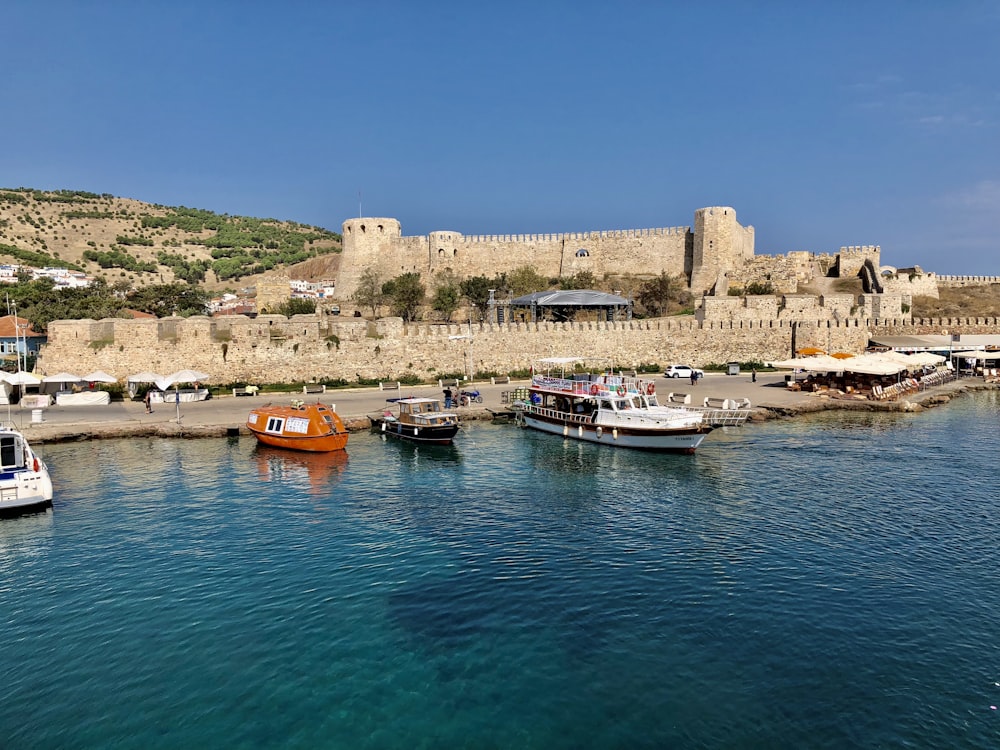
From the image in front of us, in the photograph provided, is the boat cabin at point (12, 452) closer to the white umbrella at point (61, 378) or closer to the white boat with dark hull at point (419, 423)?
the white boat with dark hull at point (419, 423)

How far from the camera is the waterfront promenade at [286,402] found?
2239 centimetres

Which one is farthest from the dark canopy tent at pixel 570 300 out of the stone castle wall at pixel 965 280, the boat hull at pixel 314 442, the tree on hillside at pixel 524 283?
the stone castle wall at pixel 965 280

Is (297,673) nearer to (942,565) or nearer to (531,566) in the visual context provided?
(531,566)

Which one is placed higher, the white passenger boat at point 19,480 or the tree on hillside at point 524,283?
the tree on hillside at point 524,283

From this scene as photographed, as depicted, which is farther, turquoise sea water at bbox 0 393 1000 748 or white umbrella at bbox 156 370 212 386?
white umbrella at bbox 156 370 212 386

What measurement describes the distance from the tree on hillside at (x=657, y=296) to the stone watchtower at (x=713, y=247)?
1911 millimetres

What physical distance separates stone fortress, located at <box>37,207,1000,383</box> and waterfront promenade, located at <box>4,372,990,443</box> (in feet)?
7.42

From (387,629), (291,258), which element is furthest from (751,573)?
(291,258)

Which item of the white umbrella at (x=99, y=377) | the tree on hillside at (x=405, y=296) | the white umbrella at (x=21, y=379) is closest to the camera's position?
the white umbrella at (x=21, y=379)

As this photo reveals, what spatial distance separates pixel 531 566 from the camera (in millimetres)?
11734

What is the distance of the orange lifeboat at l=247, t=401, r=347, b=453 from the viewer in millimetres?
20750

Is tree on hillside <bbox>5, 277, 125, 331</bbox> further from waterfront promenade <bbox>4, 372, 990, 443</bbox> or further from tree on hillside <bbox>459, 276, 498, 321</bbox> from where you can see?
tree on hillside <bbox>459, 276, 498, 321</bbox>

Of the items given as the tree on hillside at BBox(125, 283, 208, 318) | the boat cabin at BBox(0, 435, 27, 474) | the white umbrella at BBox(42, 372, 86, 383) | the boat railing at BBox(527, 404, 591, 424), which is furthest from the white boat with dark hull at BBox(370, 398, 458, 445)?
the tree on hillside at BBox(125, 283, 208, 318)

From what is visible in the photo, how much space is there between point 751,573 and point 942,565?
2.99 meters
